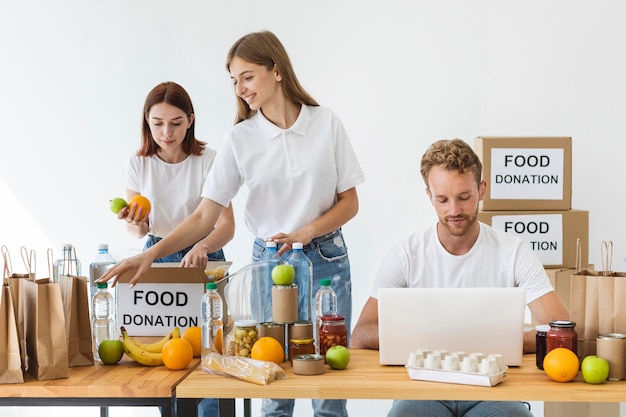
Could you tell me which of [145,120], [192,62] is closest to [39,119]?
[192,62]

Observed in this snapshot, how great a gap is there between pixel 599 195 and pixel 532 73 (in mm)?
710

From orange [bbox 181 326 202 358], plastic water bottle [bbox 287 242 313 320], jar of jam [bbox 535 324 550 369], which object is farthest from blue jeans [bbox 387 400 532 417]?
orange [bbox 181 326 202 358]

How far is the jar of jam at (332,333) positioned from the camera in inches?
79.7

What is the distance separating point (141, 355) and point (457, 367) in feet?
2.57

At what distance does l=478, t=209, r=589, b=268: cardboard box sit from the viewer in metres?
3.38

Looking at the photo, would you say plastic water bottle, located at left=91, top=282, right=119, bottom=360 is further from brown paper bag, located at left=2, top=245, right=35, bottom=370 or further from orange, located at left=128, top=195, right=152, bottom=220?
orange, located at left=128, top=195, right=152, bottom=220

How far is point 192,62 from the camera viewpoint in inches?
170

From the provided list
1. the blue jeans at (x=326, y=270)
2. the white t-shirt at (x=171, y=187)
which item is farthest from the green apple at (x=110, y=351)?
the white t-shirt at (x=171, y=187)

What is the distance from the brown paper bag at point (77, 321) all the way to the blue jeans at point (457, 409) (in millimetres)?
801

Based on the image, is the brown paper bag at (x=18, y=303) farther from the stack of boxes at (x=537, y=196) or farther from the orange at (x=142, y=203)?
the stack of boxes at (x=537, y=196)

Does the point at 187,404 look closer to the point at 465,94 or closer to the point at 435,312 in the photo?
the point at 435,312

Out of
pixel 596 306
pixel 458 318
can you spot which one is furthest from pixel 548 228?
pixel 458 318

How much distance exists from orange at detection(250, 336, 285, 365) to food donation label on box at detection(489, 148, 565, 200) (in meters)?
1.69

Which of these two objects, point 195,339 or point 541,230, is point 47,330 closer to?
point 195,339
